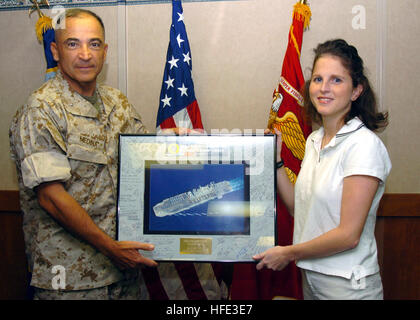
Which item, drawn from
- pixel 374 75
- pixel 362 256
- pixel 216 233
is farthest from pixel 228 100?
pixel 362 256

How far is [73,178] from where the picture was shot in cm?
179

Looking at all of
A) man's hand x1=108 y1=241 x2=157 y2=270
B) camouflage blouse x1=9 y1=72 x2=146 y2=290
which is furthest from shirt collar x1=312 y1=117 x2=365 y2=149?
camouflage blouse x1=9 y1=72 x2=146 y2=290

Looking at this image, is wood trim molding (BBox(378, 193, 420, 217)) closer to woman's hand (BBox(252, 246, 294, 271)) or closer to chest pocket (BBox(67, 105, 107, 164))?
woman's hand (BBox(252, 246, 294, 271))

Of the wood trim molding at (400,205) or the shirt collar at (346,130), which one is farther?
the wood trim molding at (400,205)

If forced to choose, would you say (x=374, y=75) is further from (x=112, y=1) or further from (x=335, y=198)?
(x=112, y=1)

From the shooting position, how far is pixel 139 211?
1.70 meters

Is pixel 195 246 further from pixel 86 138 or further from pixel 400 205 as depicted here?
pixel 400 205

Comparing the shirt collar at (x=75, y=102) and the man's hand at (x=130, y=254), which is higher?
the shirt collar at (x=75, y=102)

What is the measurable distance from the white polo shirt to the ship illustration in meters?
0.34

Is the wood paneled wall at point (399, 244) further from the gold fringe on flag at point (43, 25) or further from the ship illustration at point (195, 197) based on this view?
the gold fringe on flag at point (43, 25)

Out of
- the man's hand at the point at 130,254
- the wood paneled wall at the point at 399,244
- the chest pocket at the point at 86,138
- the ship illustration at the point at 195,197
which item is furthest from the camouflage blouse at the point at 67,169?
the wood paneled wall at the point at 399,244

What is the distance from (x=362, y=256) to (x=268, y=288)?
0.94 m

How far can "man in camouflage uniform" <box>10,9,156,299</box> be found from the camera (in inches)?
67.1

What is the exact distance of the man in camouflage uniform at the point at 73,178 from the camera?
5.59 feet
